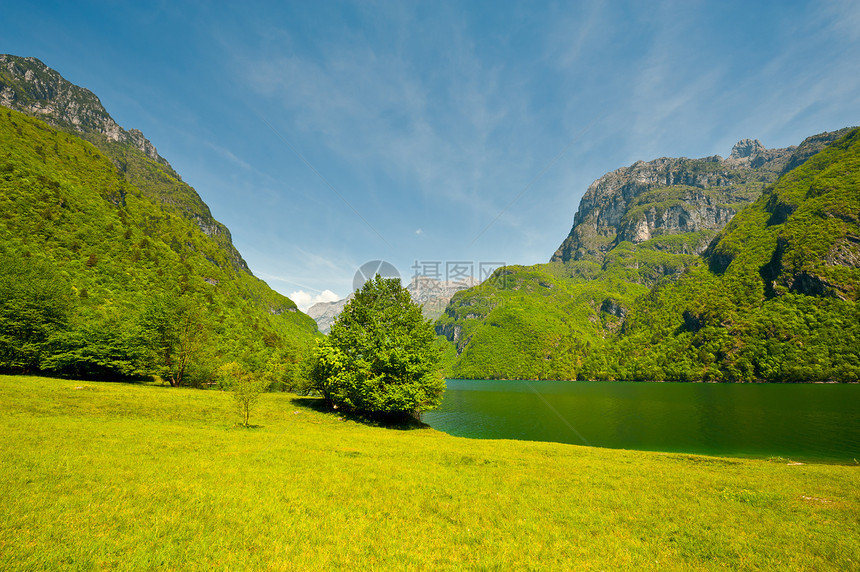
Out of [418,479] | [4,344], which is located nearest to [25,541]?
[418,479]

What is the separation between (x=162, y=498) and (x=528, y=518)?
12.9 meters

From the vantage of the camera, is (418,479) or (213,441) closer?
(418,479)

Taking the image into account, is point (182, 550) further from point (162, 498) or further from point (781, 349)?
point (781, 349)

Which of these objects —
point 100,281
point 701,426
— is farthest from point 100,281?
point 701,426

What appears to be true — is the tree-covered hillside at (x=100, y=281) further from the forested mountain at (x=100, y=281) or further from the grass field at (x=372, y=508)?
the grass field at (x=372, y=508)

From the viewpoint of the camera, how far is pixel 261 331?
126375mm

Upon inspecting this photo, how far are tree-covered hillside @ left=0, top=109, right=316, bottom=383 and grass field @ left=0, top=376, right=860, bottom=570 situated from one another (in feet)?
88.6

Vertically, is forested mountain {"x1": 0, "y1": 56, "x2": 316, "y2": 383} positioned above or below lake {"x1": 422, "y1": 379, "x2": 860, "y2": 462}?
above

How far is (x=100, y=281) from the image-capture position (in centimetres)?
8100

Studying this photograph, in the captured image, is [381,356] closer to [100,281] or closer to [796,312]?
[100,281]

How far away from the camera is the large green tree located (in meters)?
34.6

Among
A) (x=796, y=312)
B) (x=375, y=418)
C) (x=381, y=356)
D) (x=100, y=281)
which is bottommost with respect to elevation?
(x=375, y=418)

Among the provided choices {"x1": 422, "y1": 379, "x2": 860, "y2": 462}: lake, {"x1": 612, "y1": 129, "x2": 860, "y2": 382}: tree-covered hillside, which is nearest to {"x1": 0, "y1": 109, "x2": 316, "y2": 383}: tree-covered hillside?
{"x1": 422, "y1": 379, "x2": 860, "y2": 462}: lake

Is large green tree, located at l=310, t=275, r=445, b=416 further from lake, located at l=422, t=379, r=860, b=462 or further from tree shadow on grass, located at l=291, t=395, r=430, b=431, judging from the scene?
lake, located at l=422, t=379, r=860, b=462
